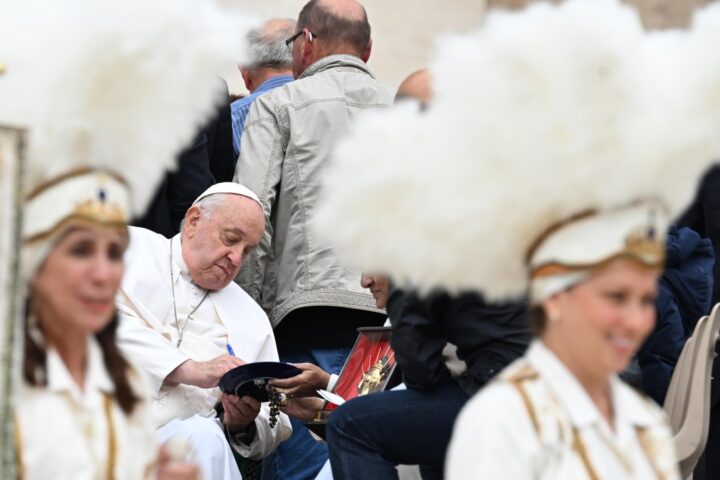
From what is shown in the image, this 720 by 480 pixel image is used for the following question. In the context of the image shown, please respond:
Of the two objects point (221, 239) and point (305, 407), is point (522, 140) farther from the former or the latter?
point (221, 239)

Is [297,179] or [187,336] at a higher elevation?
[297,179]

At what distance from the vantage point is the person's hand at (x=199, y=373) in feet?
20.9

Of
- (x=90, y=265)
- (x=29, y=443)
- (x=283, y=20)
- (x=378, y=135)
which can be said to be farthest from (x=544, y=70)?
(x=283, y=20)

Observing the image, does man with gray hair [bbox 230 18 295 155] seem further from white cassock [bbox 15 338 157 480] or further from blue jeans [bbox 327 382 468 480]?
white cassock [bbox 15 338 157 480]

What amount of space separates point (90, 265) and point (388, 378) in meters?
2.75

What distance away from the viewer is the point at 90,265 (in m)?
3.56

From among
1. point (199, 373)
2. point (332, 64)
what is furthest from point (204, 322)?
point (332, 64)

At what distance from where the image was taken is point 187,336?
672 centimetres

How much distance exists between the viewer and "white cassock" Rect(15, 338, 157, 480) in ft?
11.3

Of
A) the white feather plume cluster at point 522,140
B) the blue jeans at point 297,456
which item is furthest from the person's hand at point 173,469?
the blue jeans at point 297,456

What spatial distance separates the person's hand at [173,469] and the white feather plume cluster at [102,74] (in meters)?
0.65

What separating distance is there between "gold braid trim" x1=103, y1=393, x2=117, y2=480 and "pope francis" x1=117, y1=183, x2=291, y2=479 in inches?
106

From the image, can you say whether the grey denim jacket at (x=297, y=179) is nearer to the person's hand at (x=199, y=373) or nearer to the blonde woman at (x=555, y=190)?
the person's hand at (x=199, y=373)

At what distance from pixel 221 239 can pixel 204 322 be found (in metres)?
0.37
